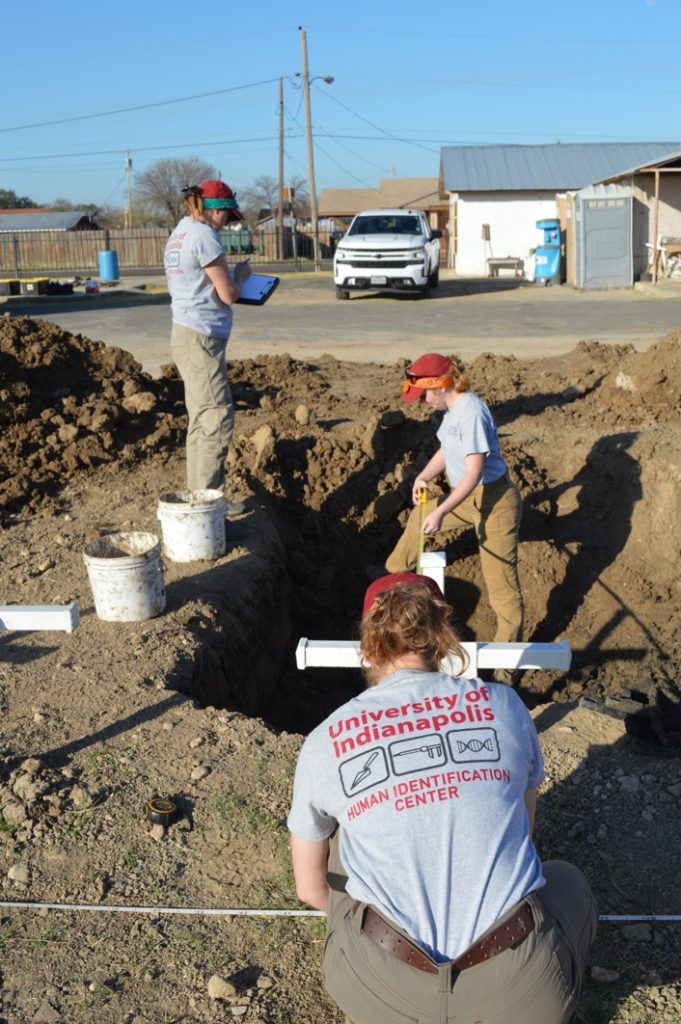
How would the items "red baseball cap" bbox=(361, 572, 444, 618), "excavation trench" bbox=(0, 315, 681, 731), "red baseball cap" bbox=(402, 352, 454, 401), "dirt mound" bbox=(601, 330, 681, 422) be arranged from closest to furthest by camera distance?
"red baseball cap" bbox=(361, 572, 444, 618), "red baseball cap" bbox=(402, 352, 454, 401), "excavation trench" bbox=(0, 315, 681, 731), "dirt mound" bbox=(601, 330, 681, 422)

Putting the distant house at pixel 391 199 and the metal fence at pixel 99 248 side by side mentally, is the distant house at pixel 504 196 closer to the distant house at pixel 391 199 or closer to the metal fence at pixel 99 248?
the metal fence at pixel 99 248

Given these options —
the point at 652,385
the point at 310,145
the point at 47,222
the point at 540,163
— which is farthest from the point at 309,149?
the point at 652,385

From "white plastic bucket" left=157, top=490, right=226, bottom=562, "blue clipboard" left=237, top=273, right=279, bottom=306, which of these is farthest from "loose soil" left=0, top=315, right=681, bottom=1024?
"blue clipboard" left=237, top=273, right=279, bottom=306

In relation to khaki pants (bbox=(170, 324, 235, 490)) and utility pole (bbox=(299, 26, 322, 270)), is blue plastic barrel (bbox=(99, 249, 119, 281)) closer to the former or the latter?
utility pole (bbox=(299, 26, 322, 270))

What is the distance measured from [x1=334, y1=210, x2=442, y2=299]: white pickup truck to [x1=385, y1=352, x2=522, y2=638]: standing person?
17.7 m

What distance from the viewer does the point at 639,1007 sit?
323cm

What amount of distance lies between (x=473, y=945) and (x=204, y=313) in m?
4.88

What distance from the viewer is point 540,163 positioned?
35.6 metres

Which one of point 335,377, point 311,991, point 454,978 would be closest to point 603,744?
point 311,991

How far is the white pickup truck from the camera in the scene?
23469 mm

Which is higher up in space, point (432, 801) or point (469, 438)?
point (469, 438)

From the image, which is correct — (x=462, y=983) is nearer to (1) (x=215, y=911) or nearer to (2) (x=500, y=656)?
(1) (x=215, y=911)

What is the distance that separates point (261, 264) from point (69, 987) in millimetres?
41662

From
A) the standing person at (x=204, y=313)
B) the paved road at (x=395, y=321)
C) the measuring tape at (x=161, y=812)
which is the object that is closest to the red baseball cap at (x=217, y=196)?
the standing person at (x=204, y=313)
